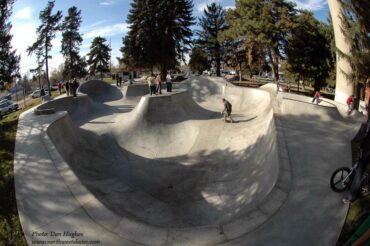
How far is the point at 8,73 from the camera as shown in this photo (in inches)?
722

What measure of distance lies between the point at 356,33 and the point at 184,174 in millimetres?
15536

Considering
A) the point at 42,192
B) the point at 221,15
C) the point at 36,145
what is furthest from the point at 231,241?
the point at 221,15

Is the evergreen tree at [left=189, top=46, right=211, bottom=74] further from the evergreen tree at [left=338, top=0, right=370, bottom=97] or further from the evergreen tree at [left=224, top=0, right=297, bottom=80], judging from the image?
the evergreen tree at [left=338, top=0, right=370, bottom=97]

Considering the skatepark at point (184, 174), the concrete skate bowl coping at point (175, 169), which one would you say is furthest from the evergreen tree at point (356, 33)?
the concrete skate bowl coping at point (175, 169)

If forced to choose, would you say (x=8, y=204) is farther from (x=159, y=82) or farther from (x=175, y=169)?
(x=159, y=82)

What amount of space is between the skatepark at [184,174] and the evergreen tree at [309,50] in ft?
57.8

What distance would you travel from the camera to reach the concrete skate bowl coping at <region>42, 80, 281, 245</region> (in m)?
6.09

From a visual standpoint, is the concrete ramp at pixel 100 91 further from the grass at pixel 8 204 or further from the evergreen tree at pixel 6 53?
the grass at pixel 8 204

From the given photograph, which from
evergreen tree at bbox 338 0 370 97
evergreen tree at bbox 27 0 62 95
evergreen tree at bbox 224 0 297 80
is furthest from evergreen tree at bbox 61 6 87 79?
evergreen tree at bbox 338 0 370 97

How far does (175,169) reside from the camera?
38.4ft

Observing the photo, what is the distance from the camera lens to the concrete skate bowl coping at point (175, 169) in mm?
6090

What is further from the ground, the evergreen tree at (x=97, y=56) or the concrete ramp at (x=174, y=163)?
the evergreen tree at (x=97, y=56)

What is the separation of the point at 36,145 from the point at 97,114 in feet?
37.3

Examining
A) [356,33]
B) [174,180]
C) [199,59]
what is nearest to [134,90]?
[174,180]
